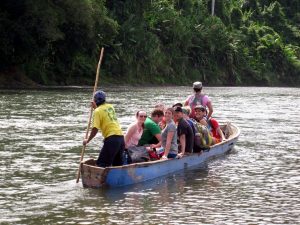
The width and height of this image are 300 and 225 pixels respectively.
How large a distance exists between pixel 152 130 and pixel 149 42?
1894 inches

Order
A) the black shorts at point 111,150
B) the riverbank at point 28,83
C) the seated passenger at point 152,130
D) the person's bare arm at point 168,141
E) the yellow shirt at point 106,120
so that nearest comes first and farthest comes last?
the yellow shirt at point 106,120 < the black shorts at point 111,150 < the person's bare arm at point 168,141 < the seated passenger at point 152,130 < the riverbank at point 28,83

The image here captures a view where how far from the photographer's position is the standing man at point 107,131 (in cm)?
1222

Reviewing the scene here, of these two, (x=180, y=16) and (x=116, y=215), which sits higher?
(x=180, y=16)

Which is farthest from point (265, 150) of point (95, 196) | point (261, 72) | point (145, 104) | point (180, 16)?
point (261, 72)

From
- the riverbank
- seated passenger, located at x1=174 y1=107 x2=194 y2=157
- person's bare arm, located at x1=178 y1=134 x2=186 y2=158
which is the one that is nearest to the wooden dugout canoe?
person's bare arm, located at x1=178 y1=134 x2=186 y2=158

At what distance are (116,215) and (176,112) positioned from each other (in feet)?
13.1

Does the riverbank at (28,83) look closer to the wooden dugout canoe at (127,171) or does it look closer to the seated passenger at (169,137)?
the wooden dugout canoe at (127,171)

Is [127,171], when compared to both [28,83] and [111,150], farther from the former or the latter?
[28,83]

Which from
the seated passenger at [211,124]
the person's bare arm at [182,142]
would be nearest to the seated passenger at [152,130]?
the person's bare arm at [182,142]

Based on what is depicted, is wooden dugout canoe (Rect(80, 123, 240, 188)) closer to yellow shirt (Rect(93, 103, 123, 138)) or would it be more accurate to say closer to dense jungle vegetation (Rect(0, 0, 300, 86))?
yellow shirt (Rect(93, 103, 123, 138))

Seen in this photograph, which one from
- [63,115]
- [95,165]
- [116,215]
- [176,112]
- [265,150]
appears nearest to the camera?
[116,215]

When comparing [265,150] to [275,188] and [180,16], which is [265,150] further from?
[180,16]

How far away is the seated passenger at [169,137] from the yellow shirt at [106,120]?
1528 mm

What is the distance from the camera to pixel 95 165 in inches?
508
